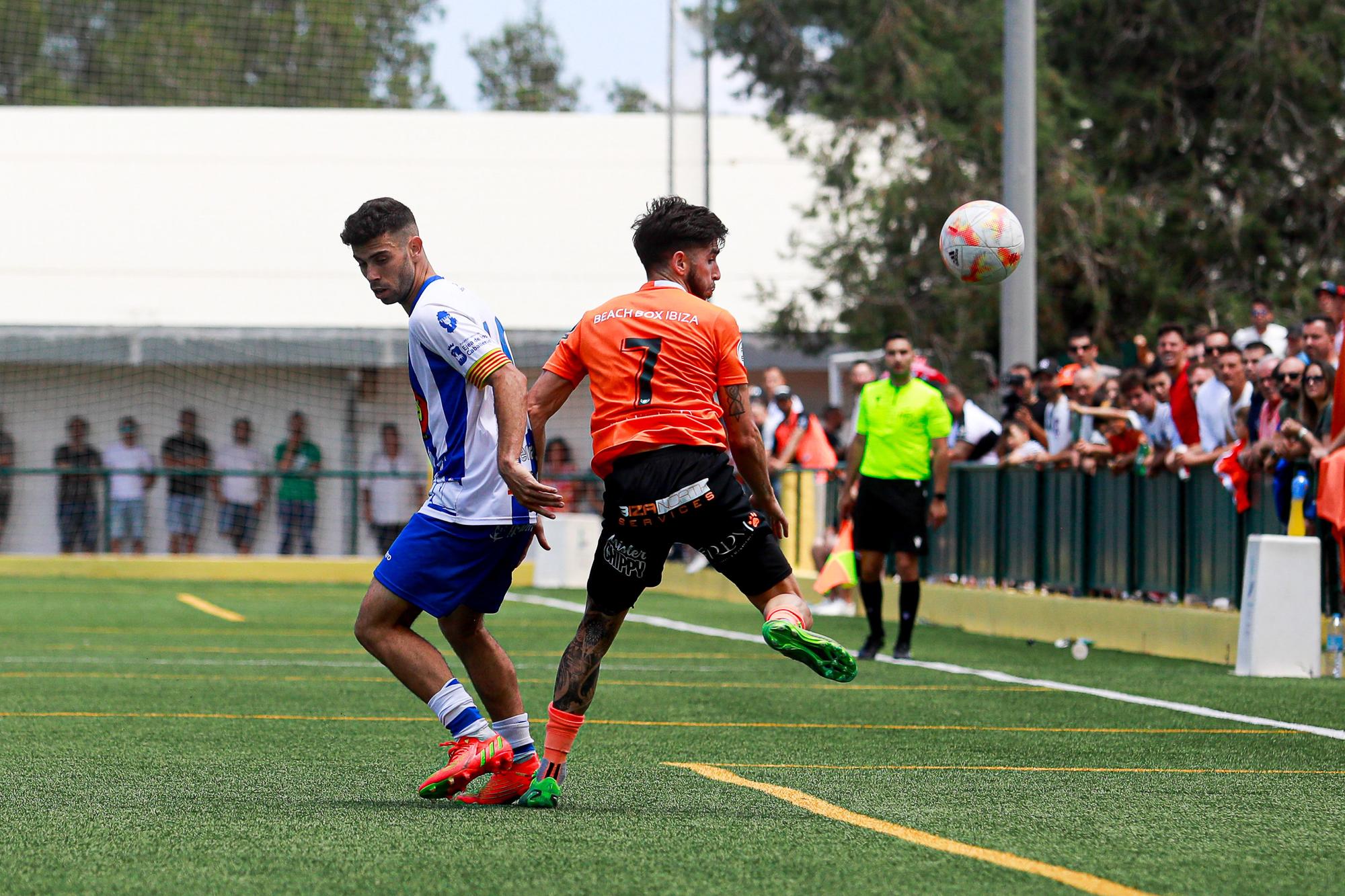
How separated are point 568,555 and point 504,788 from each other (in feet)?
62.4

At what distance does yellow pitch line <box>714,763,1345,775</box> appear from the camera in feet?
24.5

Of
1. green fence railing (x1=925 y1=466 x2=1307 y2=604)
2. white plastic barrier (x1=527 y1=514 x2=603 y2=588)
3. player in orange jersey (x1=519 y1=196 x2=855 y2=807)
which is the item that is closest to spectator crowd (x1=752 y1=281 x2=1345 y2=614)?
green fence railing (x1=925 y1=466 x2=1307 y2=604)

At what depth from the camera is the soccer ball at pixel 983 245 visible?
1182 cm

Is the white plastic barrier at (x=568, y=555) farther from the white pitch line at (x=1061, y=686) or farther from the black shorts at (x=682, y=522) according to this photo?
the black shorts at (x=682, y=522)

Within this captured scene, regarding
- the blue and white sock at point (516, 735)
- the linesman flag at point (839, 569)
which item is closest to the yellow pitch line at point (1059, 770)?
the blue and white sock at point (516, 735)

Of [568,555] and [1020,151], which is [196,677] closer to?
[1020,151]

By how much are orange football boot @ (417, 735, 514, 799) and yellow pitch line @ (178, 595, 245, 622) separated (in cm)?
1190

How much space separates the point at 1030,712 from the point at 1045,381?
318 inches

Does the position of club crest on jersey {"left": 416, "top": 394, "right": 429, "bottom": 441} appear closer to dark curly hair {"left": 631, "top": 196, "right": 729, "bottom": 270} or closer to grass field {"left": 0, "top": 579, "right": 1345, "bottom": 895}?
dark curly hair {"left": 631, "top": 196, "right": 729, "bottom": 270}

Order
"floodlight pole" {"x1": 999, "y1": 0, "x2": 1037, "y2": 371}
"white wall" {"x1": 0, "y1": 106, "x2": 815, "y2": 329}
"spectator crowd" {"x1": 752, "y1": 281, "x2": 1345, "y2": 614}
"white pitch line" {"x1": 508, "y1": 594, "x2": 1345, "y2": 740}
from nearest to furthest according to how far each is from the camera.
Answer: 1. "white pitch line" {"x1": 508, "y1": 594, "x2": 1345, "y2": 740}
2. "spectator crowd" {"x1": 752, "y1": 281, "x2": 1345, "y2": 614}
3. "floodlight pole" {"x1": 999, "y1": 0, "x2": 1037, "y2": 371}
4. "white wall" {"x1": 0, "y1": 106, "x2": 815, "y2": 329}

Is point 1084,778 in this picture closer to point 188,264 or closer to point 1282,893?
point 1282,893

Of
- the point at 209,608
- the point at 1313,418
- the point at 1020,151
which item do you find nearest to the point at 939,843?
the point at 1313,418

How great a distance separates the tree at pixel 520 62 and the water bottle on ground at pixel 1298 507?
5547 centimetres

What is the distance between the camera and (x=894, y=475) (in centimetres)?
1365
